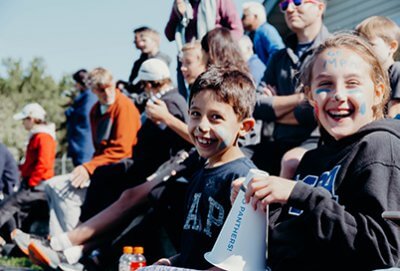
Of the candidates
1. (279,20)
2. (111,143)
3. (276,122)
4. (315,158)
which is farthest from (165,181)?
(279,20)

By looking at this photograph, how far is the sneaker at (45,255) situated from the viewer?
18.1 feet

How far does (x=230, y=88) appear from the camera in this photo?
11.5 feet

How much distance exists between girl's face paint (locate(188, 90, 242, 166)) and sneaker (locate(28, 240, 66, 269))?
2.52m

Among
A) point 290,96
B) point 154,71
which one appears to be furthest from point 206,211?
point 154,71

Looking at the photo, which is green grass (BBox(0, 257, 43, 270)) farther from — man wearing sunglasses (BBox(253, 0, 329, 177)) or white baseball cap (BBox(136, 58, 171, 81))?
man wearing sunglasses (BBox(253, 0, 329, 177))

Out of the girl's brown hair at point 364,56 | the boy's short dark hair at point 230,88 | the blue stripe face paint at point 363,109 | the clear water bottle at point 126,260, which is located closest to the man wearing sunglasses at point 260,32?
the clear water bottle at point 126,260

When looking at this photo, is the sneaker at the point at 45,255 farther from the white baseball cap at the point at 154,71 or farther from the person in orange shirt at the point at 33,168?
the person in orange shirt at the point at 33,168

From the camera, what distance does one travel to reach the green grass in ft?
24.6

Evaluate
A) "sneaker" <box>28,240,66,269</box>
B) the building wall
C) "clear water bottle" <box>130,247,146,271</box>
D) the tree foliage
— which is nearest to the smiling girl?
"clear water bottle" <box>130,247,146,271</box>

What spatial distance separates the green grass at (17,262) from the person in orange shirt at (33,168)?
0.69 m

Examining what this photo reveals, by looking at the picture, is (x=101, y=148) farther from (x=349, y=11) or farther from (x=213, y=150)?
(x=349, y=11)

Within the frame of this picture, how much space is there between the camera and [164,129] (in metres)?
5.84

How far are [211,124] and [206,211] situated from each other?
47 cm

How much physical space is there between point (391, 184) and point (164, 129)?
11.8 ft
